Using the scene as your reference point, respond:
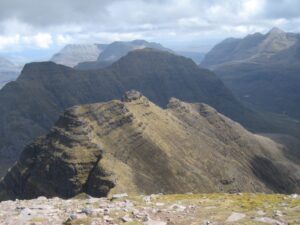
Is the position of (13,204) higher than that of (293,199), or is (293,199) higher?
(293,199)

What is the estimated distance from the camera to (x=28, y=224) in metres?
44.7

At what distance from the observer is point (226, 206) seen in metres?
49.6

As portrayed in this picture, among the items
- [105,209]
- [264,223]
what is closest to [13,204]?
[105,209]

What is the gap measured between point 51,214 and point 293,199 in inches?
938

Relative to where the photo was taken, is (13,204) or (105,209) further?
(13,204)

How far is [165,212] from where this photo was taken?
151ft

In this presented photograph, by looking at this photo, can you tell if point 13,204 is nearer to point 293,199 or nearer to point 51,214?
point 51,214

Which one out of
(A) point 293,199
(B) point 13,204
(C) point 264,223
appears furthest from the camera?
(B) point 13,204

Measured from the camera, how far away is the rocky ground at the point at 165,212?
43.2m

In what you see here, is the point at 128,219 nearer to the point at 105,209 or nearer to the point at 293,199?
the point at 105,209

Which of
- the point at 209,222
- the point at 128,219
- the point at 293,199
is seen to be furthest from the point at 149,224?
the point at 293,199

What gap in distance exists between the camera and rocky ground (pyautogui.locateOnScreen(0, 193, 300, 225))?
1700 inches

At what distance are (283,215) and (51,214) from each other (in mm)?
21007

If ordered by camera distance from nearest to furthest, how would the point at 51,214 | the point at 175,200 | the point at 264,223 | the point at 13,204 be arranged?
1. the point at 264,223
2. the point at 51,214
3. the point at 175,200
4. the point at 13,204
